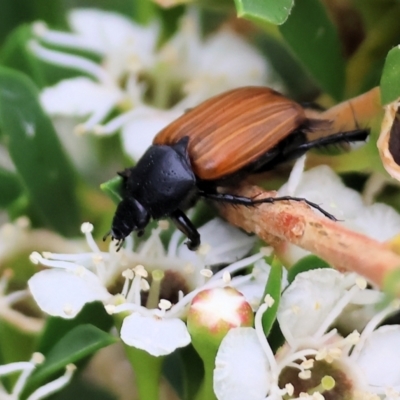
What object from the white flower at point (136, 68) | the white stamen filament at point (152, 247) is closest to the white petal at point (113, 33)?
the white flower at point (136, 68)

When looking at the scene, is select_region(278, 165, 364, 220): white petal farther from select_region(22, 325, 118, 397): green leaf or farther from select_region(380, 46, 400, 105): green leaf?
select_region(22, 325, 118, 397): green leaf

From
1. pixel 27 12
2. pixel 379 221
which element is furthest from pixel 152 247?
pixel 27 12

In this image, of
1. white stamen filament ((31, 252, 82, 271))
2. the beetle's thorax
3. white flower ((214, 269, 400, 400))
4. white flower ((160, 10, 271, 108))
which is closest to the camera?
white flower ((214, 269, 400, 400))

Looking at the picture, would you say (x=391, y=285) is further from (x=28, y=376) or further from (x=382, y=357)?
(x=28, y=376)

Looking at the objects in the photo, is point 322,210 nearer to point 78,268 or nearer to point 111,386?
point 78,268

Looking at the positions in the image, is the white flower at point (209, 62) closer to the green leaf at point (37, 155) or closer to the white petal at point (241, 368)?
the green leaf at point (37, 155)

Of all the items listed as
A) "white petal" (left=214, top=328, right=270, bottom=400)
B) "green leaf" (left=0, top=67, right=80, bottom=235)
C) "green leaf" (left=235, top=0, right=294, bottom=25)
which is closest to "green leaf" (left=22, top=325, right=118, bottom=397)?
"white petal" (left=214, top=328, right=270, bottom=400)
